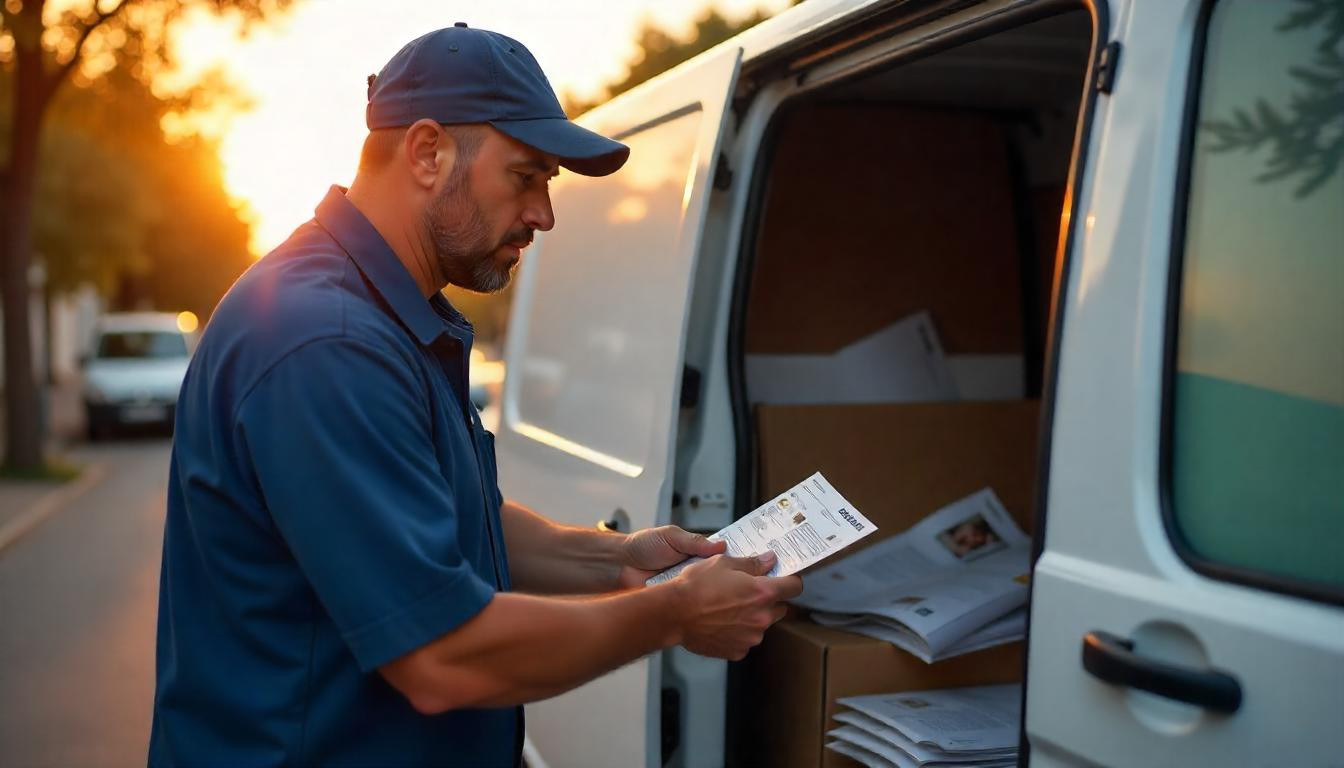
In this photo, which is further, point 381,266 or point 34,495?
point 34,495

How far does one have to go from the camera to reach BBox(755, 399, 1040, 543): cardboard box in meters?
3.09

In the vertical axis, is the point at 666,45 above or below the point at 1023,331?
above

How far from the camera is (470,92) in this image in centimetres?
181

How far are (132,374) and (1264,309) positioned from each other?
19277 millimetres

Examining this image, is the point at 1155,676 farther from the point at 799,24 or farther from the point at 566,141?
the point at 799,24

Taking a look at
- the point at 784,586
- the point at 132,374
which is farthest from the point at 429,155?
the point at 132,374

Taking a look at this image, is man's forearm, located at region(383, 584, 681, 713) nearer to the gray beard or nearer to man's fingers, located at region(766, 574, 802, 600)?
man's fingers, located at region(766, 574, 802, 600)

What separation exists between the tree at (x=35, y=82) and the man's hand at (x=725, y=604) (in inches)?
518

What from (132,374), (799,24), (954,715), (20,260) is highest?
(799,24)

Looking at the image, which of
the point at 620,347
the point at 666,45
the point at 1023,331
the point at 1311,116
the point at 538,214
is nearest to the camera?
the point at 1311,116

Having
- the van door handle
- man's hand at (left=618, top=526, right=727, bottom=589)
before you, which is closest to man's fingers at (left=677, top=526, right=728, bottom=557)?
man's hand at (left=618, top=526, right=727, bottom=589)

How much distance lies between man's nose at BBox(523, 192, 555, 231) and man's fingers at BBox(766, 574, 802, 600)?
0.64 meters

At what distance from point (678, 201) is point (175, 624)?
1521mm

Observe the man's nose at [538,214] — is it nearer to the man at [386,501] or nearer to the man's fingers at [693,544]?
the man at [386,501]
